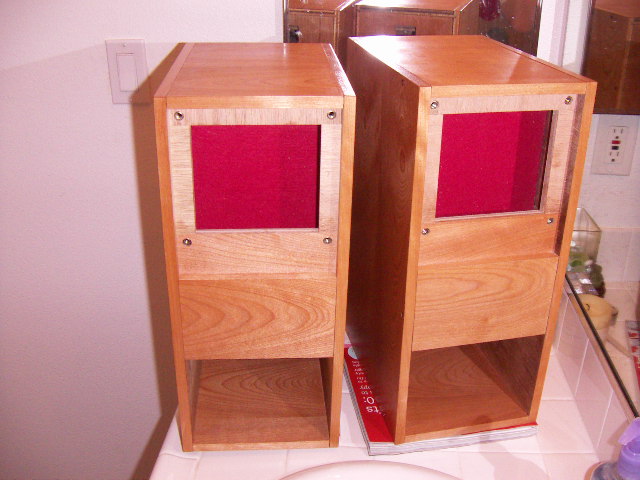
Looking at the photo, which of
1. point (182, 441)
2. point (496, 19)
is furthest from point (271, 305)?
point (496, 19)

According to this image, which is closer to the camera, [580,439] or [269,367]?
[580,439]

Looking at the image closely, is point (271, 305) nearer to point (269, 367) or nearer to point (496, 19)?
point (269, 367)

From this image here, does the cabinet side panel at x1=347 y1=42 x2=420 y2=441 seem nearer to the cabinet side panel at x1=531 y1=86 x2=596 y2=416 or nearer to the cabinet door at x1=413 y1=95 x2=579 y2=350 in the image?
the cabinet door at x1=413 y1=95 x2=579 y2=350

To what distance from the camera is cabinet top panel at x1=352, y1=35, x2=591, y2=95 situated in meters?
0.63

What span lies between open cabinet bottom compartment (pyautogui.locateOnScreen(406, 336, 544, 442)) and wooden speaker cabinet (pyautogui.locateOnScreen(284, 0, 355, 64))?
0.49 metres

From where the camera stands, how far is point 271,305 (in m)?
0.70

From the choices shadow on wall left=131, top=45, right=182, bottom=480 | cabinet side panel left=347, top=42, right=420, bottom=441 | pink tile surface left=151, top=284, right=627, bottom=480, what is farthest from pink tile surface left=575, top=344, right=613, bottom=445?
shadow on wall left=131, top=45, right=182, bottom=480

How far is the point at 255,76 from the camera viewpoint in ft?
2.24

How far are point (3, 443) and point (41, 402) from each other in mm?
158

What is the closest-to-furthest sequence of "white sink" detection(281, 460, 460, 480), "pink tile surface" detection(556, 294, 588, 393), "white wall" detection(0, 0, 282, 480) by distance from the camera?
"white sink" detection(281, 460, 460, 480) → "pink tile surface" detection(556, 294, 588, 393) → "white wall" detection(0, 0, 282, 480)

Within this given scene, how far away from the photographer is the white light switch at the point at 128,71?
102 centimetres

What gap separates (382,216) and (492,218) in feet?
0.45

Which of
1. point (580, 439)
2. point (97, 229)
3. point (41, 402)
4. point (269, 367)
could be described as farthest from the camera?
point (41, 402)

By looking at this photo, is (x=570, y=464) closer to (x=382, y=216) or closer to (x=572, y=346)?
Answer: (x=572, y=346)
